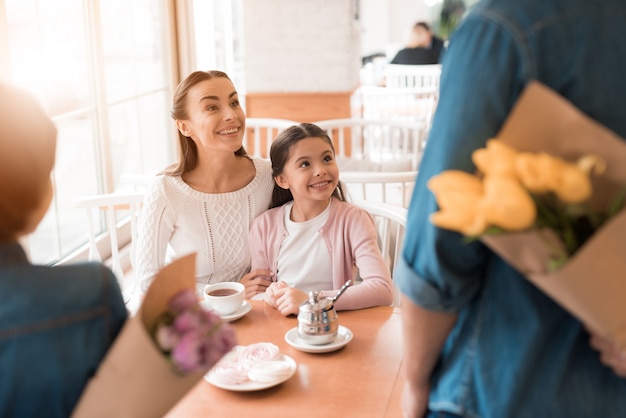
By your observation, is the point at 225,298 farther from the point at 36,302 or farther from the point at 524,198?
the point at 524,198

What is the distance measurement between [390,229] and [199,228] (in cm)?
60

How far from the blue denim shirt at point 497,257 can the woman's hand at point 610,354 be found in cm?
2

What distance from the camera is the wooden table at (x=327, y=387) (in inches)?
53.0

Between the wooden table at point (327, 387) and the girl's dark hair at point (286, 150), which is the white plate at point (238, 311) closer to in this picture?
the wooden table at point (327, 387)

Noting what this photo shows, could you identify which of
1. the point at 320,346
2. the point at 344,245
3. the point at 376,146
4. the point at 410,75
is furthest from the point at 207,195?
the point at 410,75

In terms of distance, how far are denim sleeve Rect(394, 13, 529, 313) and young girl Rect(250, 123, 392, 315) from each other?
1.05 m

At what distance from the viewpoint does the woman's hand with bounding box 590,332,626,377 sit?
894 millimetres

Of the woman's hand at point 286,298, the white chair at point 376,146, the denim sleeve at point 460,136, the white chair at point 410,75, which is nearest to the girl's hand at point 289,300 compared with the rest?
the woman's hand at point 286,298

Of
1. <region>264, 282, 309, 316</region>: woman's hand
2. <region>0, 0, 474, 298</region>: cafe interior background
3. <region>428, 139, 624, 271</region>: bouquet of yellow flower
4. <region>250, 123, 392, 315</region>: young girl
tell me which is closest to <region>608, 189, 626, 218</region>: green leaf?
<region>428, 139, 624, 271</region>: bouquet of yellow flower

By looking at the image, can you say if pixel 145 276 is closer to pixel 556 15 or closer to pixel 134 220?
pixel 134 220

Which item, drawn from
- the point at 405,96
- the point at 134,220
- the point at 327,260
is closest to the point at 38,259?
the point at 134,220

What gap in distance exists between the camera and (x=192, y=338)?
87 cm

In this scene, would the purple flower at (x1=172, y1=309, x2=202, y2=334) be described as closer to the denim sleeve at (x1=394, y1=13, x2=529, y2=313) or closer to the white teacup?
the denim sleeve at (x1=394, y1=13, x2=529, y2=313)

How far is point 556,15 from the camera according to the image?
2.88 ft
